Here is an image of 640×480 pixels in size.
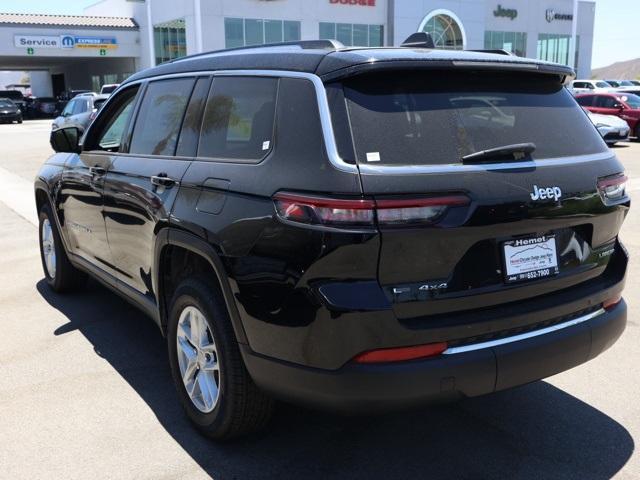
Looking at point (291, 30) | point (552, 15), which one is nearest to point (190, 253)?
point (291, 30)

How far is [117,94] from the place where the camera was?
179 inches

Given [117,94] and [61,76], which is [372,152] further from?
[61,76]

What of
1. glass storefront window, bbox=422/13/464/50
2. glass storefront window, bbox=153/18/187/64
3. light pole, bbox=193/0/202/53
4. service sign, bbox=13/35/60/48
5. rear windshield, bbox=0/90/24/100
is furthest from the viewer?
glass storefront window, bbox=422/13/464/50

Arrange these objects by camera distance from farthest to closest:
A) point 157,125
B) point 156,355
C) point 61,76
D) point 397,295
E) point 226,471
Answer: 1. point 61,76
2. point 156,355
3. point 157,125
4. point 226,471
5. point 397,295

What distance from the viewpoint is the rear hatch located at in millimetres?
2531

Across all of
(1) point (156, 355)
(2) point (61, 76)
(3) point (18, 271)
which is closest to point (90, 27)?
(2) point (61, 76)

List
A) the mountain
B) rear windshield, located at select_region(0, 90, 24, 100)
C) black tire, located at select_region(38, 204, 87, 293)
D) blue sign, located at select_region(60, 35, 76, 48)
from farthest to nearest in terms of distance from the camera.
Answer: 1. the mountain
2. rear windshield, located at select_region(0, 90, 24, 100)
3. blue sign, located at select_region(60, 35, 76, 48)
4. black tire, located at select_region(38, 204, 87, 293)

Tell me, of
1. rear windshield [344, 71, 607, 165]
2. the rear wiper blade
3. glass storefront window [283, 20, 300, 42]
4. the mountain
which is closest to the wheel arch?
rear windshield [344, 71, 607, 165]

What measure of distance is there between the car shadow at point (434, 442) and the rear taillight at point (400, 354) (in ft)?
2.39

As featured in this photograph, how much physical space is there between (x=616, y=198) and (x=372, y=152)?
1.34m

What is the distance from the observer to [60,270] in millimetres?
5672

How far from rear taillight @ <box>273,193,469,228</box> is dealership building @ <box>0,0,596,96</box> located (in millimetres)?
37841

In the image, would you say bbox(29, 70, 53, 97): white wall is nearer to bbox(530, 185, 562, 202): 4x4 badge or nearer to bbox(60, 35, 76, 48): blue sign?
bbox(60, 35, 76, 48): blue sign

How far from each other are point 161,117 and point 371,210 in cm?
192
